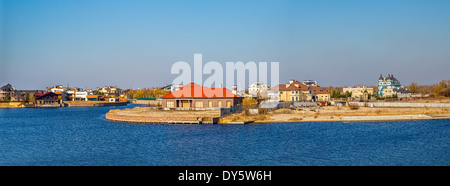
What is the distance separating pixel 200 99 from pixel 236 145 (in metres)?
24.5

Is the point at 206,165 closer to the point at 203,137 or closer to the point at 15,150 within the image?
the point at 203,137

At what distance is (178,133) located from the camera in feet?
103

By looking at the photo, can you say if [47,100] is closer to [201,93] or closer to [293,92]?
[293,92]

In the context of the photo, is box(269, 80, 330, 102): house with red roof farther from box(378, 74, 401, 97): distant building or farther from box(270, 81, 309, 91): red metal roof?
box(378, 74, 401, 97): distant building

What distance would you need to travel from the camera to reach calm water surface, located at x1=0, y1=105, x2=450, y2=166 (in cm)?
2070

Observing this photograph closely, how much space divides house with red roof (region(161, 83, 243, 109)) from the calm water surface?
13492 mm

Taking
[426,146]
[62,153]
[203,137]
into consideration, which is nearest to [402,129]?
[426,146]

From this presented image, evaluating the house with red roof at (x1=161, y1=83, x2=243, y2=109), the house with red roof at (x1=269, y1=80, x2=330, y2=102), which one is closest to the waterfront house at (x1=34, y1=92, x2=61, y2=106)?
the house with red roof at (x1=269, y1=80, x2=330, y2=102)

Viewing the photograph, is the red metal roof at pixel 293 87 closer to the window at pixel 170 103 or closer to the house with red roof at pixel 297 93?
the house with red roof at pixel 297 93

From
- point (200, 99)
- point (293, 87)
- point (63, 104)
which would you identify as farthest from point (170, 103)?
point (63, 104)

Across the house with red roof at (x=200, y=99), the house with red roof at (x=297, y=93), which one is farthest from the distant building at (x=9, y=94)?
the house with red roof at (x=200, y=99)

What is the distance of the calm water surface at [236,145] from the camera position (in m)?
20.7

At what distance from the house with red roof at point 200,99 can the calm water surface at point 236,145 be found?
1349 centimetres

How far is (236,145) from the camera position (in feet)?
82.7
